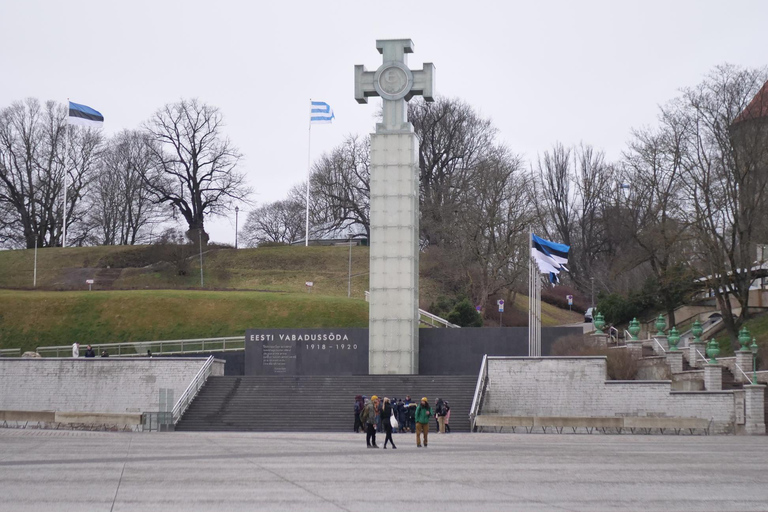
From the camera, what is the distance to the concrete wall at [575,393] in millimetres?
33094

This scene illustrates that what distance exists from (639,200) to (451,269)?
1752 cm

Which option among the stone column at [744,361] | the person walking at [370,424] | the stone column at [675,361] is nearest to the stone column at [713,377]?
the stone column at [744,361]

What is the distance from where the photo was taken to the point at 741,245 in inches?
1720

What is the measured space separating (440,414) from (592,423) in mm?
4938

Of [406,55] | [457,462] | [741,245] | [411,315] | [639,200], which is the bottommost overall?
[457,462]

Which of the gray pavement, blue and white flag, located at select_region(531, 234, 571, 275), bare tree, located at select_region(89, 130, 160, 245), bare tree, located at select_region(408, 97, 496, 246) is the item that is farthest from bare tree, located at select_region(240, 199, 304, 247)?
the gray pavement

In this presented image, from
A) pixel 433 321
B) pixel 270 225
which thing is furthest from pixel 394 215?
pixel 270 225

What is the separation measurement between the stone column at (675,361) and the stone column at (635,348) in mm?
1332

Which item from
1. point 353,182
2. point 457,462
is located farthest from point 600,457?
point 353,182

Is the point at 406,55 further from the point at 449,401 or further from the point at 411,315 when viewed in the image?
the point at 449,401

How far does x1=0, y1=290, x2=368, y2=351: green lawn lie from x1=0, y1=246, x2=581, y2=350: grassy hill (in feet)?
0.18

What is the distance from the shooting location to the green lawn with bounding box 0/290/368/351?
172 feet

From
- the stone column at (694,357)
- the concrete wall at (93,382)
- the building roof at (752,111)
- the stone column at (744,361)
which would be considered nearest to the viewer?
the stone column at (744,361)

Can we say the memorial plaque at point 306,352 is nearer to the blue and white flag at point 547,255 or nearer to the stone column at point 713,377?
the blue and white flag at point 547,255
